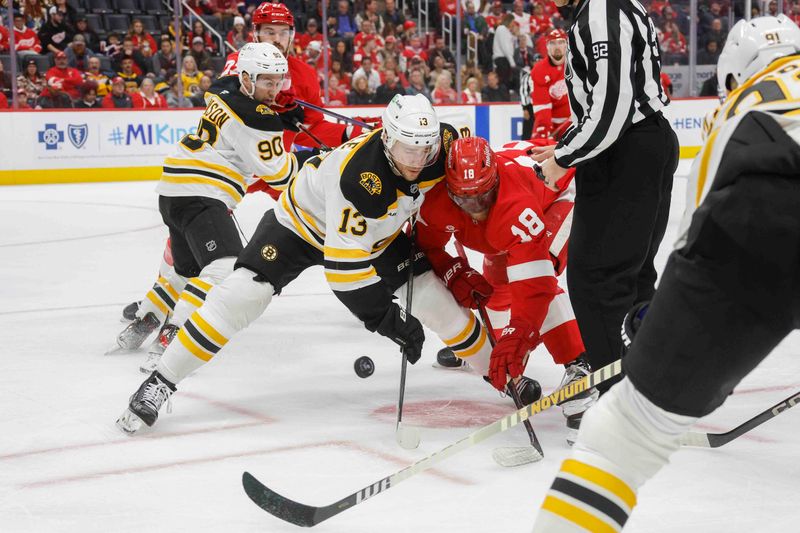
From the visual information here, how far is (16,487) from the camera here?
7.69ft

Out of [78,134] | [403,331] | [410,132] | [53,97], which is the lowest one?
[78,134]

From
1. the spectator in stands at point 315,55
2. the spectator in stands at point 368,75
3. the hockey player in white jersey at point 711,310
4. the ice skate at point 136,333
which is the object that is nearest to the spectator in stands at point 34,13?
the spectator in stands at point 315,55

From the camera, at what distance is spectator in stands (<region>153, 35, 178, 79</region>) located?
989 centimetres

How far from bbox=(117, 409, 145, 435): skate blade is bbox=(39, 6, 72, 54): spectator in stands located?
7.59 m

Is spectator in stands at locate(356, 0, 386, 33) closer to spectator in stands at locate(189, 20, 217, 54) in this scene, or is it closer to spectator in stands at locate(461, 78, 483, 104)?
spectator in stands at locate(461, 78, 483, 104)

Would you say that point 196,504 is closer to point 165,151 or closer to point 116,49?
point 165,151

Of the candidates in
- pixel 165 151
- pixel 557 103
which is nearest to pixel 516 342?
pixel 557 103

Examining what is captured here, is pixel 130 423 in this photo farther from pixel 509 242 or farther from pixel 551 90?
pixel 551 90

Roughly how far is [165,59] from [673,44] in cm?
543

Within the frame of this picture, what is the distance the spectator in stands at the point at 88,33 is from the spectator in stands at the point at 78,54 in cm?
11

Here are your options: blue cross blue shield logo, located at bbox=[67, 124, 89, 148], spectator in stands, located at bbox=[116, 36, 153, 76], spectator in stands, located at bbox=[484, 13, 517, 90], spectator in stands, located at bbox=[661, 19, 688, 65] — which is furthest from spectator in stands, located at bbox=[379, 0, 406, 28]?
blue cross blue shield logo, located at bbox=[67, 124, 89, 148]

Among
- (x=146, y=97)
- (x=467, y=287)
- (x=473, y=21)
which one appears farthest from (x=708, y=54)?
(x=467, y=287)

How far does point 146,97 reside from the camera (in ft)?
31.7

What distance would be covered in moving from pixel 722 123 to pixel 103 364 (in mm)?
Result: 2726
